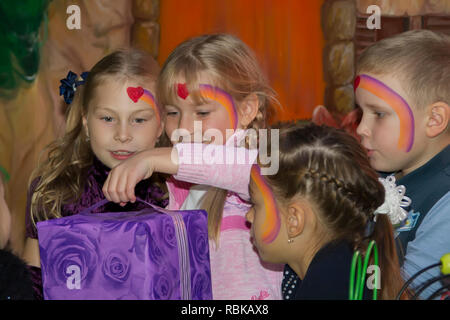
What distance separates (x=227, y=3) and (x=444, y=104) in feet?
5.13

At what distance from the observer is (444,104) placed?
1512 mm

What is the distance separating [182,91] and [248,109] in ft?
0.71

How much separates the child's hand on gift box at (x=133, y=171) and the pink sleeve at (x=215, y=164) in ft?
0.08

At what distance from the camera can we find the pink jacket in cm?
127

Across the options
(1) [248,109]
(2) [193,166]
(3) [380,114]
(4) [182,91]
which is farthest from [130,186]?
(3) [380,114]

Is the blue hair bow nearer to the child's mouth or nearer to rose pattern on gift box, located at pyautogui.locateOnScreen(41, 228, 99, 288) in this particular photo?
the child's mouth

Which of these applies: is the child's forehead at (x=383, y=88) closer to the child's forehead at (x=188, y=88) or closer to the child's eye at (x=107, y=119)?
the child's forehead at (x=188, y=88)

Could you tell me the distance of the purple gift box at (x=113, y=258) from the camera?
111 cm

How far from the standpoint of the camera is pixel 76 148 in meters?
1.88

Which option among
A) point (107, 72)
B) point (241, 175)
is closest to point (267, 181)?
point (241, 175)

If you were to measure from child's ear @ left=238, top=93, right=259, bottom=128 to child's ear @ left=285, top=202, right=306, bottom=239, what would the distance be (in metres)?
0.48

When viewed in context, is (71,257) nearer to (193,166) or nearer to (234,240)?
(193,166)

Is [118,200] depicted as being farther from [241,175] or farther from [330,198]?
[330,198]
